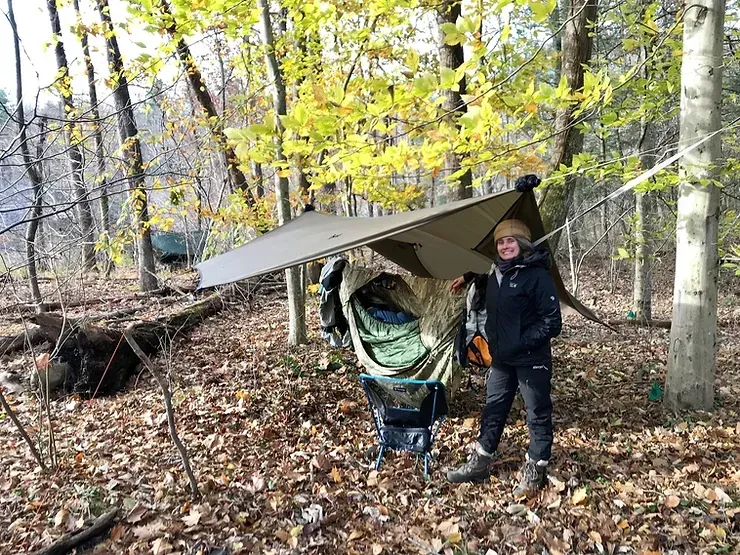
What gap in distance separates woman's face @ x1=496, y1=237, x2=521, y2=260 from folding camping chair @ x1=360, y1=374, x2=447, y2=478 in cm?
80

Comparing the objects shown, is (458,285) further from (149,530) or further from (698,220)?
(149,530)

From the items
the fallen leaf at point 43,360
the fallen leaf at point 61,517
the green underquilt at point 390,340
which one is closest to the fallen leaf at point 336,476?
the green underquilt at point 390,340

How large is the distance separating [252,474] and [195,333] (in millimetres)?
3378

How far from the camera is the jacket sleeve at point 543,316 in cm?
244

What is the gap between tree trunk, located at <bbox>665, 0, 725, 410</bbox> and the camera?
283 centimetres

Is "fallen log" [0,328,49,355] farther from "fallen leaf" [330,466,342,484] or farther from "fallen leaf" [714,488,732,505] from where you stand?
"fallen leaf" [714,488,732,505]

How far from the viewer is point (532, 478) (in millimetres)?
2516

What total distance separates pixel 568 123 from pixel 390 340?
267cm

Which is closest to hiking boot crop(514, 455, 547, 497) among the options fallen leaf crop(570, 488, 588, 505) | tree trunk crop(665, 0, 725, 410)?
fallen leaf crop(570, 488, 588, 505)

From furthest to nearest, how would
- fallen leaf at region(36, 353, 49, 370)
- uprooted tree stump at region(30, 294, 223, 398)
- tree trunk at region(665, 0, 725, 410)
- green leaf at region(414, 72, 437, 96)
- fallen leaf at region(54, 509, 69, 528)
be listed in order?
uprooted tree stump at region(30, 294, 223, 398) < fallen leaf at region(36, 353, 49, 370) < tree trunk at region(665, 0, 725, 410) < fallen leaf at region(54, 509, 69, 528) < green leaf at region(414, 72, 437, 96)

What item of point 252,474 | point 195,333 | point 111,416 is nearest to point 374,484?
point 252,474

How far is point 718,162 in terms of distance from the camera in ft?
9.45

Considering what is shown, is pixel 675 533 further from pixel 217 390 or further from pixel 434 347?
pixel 217 390

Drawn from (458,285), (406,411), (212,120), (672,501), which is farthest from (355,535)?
(212,120)
